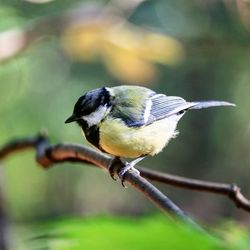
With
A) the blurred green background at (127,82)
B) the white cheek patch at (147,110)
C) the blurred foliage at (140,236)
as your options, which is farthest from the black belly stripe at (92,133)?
the blurred foliage at (140,236)

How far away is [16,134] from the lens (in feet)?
6.59

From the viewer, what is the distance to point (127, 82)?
83.4 inches

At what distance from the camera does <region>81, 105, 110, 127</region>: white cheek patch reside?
3.70 feet

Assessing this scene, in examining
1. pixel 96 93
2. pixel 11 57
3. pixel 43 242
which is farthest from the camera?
pixel 11 57

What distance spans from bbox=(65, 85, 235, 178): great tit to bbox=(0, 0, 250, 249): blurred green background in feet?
1.46

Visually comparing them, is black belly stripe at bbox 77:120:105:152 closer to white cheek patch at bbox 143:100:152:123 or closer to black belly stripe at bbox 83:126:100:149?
black belly stripe at bbox 83:126:100:149

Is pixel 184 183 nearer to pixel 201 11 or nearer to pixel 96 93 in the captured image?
pixel 96 93

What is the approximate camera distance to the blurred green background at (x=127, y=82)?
5.73ft

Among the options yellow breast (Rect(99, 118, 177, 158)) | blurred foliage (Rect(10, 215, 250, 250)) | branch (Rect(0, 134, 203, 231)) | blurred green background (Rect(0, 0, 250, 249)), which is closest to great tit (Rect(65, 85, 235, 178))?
yellow breast (Rect(99, 118, 177, 158))

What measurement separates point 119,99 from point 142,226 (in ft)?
3.37

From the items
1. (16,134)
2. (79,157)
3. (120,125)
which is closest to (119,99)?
(120,125)

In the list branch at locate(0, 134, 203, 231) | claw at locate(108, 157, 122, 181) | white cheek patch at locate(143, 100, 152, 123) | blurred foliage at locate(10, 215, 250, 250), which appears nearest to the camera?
blurred foliage at locate(10, 215, 250, 250)

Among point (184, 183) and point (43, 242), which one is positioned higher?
point (43, 242)

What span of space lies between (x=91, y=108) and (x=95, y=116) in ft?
0.10
